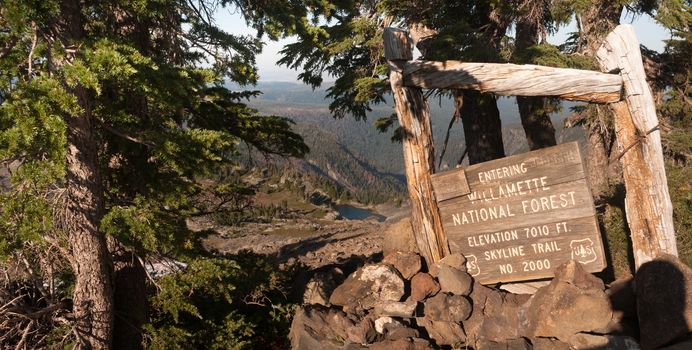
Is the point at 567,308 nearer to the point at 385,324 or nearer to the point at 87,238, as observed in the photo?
the point at 385,324

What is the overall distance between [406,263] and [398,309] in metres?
0.78

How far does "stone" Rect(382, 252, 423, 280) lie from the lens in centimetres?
689

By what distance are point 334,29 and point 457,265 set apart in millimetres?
6079

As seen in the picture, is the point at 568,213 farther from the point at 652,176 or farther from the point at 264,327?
the point at 264,327

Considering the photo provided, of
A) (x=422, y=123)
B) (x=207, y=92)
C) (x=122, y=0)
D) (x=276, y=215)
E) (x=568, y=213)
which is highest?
(x=122, y=0)

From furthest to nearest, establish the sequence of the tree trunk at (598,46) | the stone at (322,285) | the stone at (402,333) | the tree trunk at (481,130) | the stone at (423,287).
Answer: the tree trunk at (481,130) → the tree trunk at (598,46) → the stone at (322,285) → the stone at (423,287) → the stone at (402,333)

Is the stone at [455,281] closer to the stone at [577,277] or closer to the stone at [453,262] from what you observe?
the stone at [453,262]

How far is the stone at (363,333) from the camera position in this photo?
6.14 m

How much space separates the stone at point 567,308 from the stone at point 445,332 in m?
0.73

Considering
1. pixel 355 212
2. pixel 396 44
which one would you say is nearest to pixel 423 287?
pixel 396 44

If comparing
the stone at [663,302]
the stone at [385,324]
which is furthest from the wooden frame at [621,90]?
the stone at [385,324]

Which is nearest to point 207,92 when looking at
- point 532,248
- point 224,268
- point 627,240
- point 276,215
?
point 224,268

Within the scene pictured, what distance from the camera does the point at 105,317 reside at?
594cm

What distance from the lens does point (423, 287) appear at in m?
6.52
